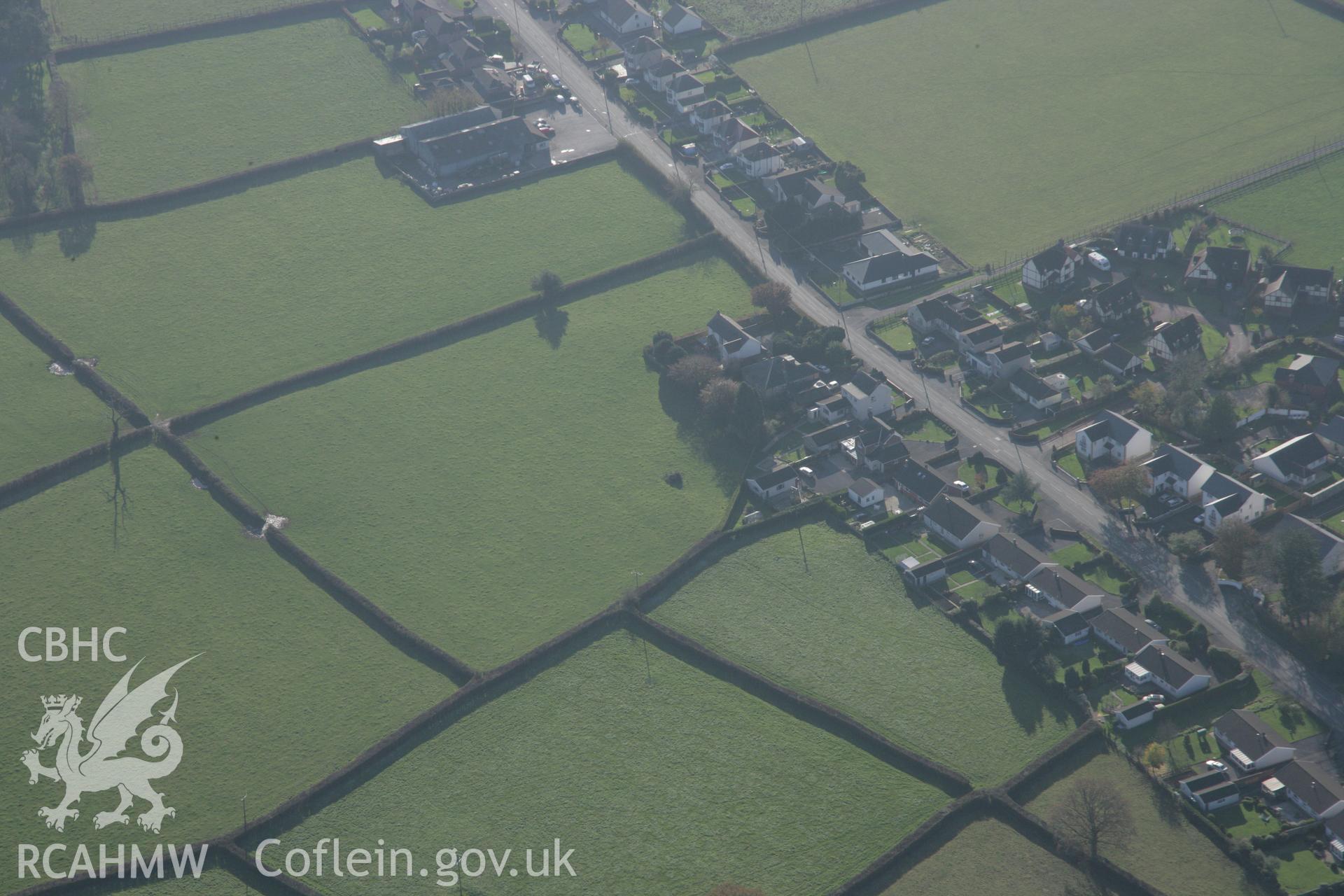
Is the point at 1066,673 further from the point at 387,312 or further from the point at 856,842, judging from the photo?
the point at 387,312

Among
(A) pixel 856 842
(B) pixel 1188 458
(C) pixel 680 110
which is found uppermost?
(C) pixel 680 110

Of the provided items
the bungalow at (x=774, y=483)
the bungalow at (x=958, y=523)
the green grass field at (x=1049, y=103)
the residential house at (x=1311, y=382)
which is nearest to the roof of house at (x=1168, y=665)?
the bungalow at (x=958, y=523)

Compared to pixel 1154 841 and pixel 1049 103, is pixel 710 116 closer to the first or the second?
pixel 1049 103

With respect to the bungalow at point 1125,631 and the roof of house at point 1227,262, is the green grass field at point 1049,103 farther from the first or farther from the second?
the bungalow at point 1125,631

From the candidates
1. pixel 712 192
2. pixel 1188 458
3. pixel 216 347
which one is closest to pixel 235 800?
pixel 216 347

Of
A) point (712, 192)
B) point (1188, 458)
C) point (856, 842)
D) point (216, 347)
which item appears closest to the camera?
point (856, 842)

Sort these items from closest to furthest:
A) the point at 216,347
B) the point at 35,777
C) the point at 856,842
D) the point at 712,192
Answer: the point at 856,842 → the point at 35,777 → the point at 216,347 → the point at 712,192
